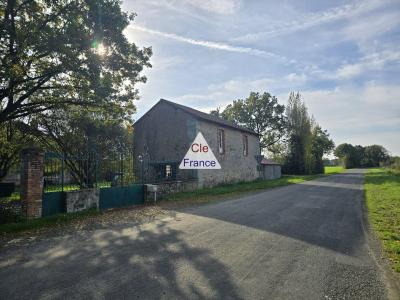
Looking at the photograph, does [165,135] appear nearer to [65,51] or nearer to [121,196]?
[121,196]

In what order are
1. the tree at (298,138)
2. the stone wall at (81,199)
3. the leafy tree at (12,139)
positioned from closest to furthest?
the stone wall at (81,199)
the leafy tree at (12,139)
the tree at (298,138)

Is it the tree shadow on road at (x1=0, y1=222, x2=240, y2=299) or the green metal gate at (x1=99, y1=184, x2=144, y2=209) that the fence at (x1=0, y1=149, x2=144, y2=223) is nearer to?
the green metal gate at (x1=99, y1=184, x2=144, y2=209)

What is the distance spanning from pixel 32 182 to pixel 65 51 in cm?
573

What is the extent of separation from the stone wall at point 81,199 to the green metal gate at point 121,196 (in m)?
0.38

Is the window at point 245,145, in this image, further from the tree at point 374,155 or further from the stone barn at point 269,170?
the tree at point 374,155

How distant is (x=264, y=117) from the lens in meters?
50.0

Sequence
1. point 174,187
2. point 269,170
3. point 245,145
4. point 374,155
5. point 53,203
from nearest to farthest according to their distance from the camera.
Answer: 1. point 53,203
2. point 174,187
3. point 245,145
4. point 269,170
5. point 374,155

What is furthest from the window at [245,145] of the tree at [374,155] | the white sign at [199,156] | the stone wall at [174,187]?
the tree at [374,155]

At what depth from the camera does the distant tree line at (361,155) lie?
90562mm

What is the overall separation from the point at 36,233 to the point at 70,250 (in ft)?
7.93

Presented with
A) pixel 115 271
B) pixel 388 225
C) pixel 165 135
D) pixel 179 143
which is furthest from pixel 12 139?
pixel 388 225

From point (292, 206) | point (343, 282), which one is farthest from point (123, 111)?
point (343, 282)

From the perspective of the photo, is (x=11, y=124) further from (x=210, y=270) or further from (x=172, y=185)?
(x=210, y=270)

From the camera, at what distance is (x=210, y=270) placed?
4.66 meters
